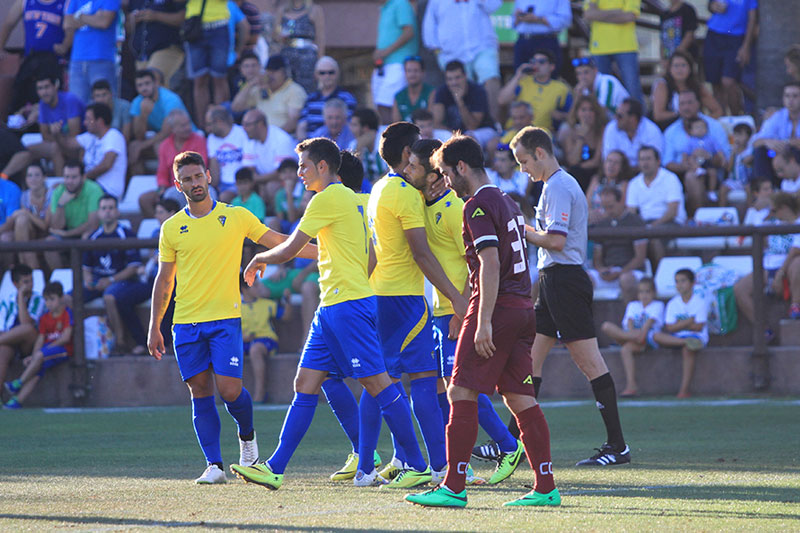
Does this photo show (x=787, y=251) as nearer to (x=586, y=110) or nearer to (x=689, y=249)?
(x=689, y=249)

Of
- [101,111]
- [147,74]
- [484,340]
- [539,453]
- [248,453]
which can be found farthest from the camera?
[147,74]

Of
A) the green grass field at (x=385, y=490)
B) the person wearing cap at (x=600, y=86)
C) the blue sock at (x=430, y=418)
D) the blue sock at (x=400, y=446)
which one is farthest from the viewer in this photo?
the person wearing cap at (x=600, y=86)

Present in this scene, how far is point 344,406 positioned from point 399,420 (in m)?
0.77

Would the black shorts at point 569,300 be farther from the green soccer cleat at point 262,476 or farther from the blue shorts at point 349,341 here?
the green soccer cleat at point 262,476

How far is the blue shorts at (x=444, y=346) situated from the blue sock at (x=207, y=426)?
146 centimetres

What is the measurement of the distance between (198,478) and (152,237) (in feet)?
21.1

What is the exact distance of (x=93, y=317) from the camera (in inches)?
525

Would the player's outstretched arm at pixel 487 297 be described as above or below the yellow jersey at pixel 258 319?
above

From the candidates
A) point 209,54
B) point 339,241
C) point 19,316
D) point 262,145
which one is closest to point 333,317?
point 339,241

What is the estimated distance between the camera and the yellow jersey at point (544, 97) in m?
15.7

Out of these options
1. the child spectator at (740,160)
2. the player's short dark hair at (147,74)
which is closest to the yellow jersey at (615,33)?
the child spectator at (740,160)

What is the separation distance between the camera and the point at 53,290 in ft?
43.4

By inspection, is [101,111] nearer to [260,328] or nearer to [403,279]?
[260,328]

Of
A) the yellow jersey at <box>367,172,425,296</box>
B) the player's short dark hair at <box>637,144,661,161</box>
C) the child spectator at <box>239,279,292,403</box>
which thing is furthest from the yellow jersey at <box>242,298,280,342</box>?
the yellow jersey at <box>367,172,425,296</box>
